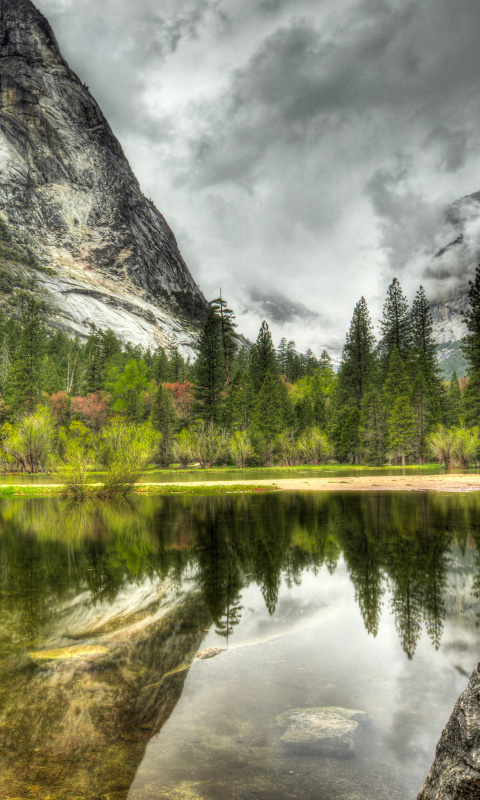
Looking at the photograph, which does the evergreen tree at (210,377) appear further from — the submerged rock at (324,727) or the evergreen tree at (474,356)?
the submerged rock at (324,727)

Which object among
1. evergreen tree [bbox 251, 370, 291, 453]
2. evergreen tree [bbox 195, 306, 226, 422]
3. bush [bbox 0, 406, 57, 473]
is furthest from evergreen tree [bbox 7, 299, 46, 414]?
evergreen tree [bbox 251, 370, 291, 453]

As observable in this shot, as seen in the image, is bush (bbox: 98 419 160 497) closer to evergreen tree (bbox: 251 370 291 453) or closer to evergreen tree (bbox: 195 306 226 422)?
evergreen tree (bbox: 195 306 226 422)

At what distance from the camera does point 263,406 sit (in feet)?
203

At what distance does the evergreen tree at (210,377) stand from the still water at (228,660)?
4501 centimetres

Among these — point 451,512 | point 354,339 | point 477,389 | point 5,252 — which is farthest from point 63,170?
point 451,512

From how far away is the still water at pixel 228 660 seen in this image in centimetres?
354

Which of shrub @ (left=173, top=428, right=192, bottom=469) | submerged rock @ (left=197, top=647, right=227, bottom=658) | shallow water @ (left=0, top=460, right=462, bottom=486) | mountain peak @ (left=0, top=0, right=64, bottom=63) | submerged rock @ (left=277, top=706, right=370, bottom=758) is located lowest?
shallow water @ (left=0, top=460, right=462, bottom=486)

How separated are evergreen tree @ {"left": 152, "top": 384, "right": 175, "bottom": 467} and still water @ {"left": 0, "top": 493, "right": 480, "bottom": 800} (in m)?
42.4

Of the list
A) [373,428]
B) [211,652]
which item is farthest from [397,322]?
[211,652]

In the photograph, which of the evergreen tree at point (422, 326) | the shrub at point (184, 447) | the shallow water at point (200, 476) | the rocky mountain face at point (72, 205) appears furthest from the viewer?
A: the rocky mountain face at point (72, 205)

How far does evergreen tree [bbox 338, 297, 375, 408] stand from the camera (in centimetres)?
6969

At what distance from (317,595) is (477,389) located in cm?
4429

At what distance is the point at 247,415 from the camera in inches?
2591

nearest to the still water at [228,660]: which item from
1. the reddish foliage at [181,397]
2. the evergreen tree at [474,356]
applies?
the evergreen tree at [474,356]
